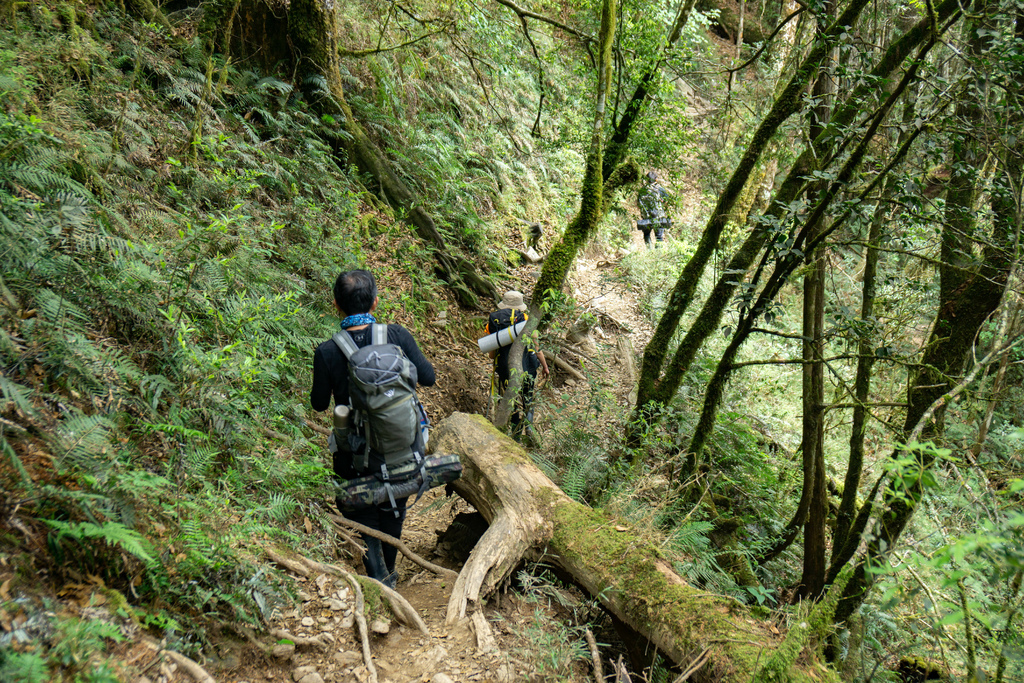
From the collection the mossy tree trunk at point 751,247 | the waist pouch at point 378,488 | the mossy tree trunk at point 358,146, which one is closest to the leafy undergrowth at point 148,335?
the waist pouch at point 378,488

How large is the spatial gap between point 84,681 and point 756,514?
22.7ft

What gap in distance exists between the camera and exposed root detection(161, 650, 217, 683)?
2492 millimetres

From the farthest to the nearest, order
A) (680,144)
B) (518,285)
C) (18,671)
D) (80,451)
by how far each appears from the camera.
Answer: (518,285)
(680,144)
(80,451)
(18,671)

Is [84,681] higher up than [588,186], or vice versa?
[588,186]

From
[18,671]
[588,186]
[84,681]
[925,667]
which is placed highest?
[588,186]

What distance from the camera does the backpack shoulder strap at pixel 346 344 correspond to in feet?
12.5

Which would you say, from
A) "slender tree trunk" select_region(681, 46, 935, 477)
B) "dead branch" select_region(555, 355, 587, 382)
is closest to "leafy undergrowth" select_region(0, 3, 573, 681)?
"dead branch" select_region(555, 355, 587, 382)

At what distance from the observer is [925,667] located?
5.27 m

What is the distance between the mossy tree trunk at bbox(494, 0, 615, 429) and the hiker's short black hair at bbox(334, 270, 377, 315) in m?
2.89

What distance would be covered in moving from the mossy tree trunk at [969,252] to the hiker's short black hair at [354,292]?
3.80 m

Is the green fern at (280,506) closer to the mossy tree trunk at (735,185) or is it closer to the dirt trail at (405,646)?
the dirt trail at (405,646)

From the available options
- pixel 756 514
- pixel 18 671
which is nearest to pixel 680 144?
pixel 756 514

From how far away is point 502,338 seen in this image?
7.00 m

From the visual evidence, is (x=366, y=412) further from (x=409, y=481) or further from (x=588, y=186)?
(x=588, y=186)
